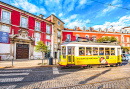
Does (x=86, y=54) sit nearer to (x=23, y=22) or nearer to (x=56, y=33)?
(x=23, y=22)

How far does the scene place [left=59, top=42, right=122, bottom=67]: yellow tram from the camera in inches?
321

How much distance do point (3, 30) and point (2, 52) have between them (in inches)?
158

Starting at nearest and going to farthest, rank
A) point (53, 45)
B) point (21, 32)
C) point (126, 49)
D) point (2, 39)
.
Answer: point (2, 39) < point (21, 32) < point (53, 45) < point (126, 49)

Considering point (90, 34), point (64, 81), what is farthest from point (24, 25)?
point (90, 34)

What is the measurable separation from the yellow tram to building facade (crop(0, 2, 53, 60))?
16.6 feet

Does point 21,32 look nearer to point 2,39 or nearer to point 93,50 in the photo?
point 2,39

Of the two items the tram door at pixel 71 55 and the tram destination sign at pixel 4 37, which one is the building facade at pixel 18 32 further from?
the tram door at pixel 71 55

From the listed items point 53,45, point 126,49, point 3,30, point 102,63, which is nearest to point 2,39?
point 3,30

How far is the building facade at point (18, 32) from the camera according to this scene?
13.9 metres

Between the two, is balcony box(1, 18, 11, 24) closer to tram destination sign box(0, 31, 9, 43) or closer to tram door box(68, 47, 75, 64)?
tram destination sign box(0, 31, 9, 43)

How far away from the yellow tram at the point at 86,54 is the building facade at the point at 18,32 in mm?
5047

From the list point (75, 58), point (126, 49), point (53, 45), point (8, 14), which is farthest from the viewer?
point (126, 49)

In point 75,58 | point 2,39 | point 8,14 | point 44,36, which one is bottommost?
point 75,58

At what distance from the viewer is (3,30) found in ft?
45.4
